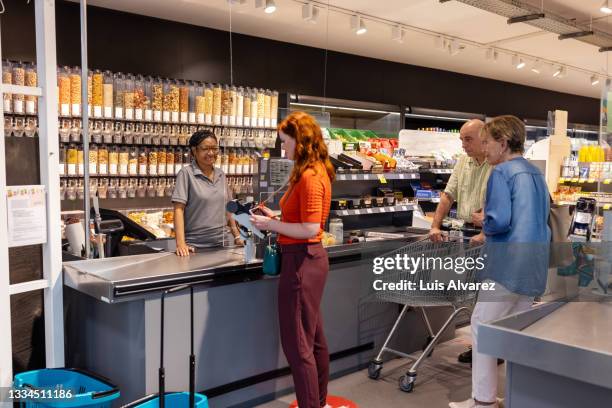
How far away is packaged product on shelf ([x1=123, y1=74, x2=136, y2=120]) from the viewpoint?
5.49 m

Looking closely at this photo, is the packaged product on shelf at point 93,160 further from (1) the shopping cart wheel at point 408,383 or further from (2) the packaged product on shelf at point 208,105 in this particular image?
(1) the shopping cart wheel at point 408,383

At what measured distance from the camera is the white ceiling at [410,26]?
19.0 ft

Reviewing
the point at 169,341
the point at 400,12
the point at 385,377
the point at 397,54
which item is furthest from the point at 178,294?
the point at 397,54

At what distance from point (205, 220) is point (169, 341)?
102cm

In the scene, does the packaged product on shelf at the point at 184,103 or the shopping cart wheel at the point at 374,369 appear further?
the packaged product on shelf at the point at 184,103

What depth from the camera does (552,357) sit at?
1.63 metres

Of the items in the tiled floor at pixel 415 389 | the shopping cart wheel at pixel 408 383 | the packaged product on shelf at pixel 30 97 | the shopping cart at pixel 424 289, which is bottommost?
the tiled floor at pixel 415 389

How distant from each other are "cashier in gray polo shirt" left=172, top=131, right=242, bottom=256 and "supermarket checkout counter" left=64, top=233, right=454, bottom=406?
190 mm

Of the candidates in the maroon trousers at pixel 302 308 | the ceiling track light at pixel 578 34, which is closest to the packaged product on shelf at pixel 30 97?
the maroon trousers at pixel 302 308

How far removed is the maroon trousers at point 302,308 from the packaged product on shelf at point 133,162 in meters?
3.12

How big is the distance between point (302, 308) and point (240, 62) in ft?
14.8

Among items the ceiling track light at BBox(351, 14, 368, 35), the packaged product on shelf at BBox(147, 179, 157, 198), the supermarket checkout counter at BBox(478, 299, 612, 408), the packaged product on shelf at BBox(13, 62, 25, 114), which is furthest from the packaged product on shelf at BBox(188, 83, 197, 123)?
the supermarket checkout counter at BBox(478, 299, 612, 408)

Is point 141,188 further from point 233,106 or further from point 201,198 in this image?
point 201,198

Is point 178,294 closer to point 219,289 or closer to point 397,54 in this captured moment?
point 219,289
